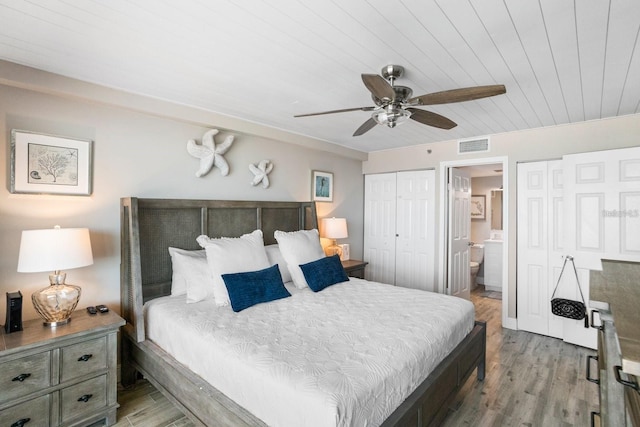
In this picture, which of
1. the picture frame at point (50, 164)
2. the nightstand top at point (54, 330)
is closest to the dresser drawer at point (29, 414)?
the nightstand top at point (54, 330)

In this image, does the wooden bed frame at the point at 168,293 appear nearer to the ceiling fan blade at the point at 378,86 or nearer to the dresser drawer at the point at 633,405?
the dresser drawer at the point at 633,405

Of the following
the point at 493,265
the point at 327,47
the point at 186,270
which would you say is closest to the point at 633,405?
the point at 327,47

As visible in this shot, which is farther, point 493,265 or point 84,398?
point 493,265

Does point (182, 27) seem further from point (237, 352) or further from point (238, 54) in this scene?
point (237, 352)

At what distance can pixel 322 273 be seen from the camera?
312 cm

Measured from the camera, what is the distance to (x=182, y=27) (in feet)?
5.59

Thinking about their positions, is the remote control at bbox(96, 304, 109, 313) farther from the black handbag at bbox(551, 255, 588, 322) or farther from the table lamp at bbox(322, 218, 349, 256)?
the black handbag at bbox(551, 255, 588, 322)

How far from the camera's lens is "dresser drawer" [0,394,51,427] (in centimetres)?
177

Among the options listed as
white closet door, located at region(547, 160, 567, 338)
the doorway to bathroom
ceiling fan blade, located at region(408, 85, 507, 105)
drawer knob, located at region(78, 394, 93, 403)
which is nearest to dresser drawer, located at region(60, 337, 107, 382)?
drawer knob, located at region(78, 394, 93, 403)

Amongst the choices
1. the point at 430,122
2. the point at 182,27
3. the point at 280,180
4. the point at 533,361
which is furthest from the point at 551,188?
the point at 182,27

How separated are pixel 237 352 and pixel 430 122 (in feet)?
6.69

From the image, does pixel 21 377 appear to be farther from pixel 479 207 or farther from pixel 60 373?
pixel 479 207

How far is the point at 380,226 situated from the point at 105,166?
3821 mm

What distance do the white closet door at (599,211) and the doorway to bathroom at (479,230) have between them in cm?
69
